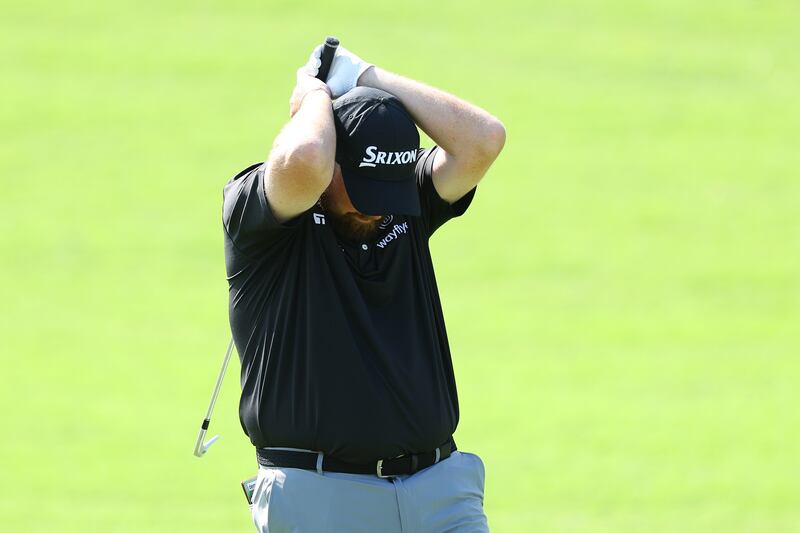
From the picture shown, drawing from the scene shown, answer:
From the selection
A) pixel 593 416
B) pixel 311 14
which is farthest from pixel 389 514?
pixel 311 14

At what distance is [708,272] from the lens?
33.3 ft

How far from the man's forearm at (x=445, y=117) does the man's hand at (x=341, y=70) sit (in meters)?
0.02

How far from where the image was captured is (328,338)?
128 inches

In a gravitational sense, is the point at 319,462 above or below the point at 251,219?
below

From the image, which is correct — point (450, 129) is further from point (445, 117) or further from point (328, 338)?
point (328, 338)

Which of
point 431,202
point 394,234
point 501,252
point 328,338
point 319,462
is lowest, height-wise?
point 319,462

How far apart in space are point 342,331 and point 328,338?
4 centimetres

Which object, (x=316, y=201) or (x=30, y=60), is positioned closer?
(x=316, y=201)

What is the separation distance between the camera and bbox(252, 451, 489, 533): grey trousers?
3.27m

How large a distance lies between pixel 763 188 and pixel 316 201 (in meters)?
8.56

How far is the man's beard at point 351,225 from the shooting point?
342 centimetres

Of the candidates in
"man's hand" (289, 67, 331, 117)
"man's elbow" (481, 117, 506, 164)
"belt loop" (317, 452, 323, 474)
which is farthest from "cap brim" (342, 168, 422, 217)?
"belt loop" (317, 452, 323, 474)

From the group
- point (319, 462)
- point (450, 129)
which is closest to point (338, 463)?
point (319, 462)

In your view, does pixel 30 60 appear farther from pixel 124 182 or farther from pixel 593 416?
pixel 593 416
